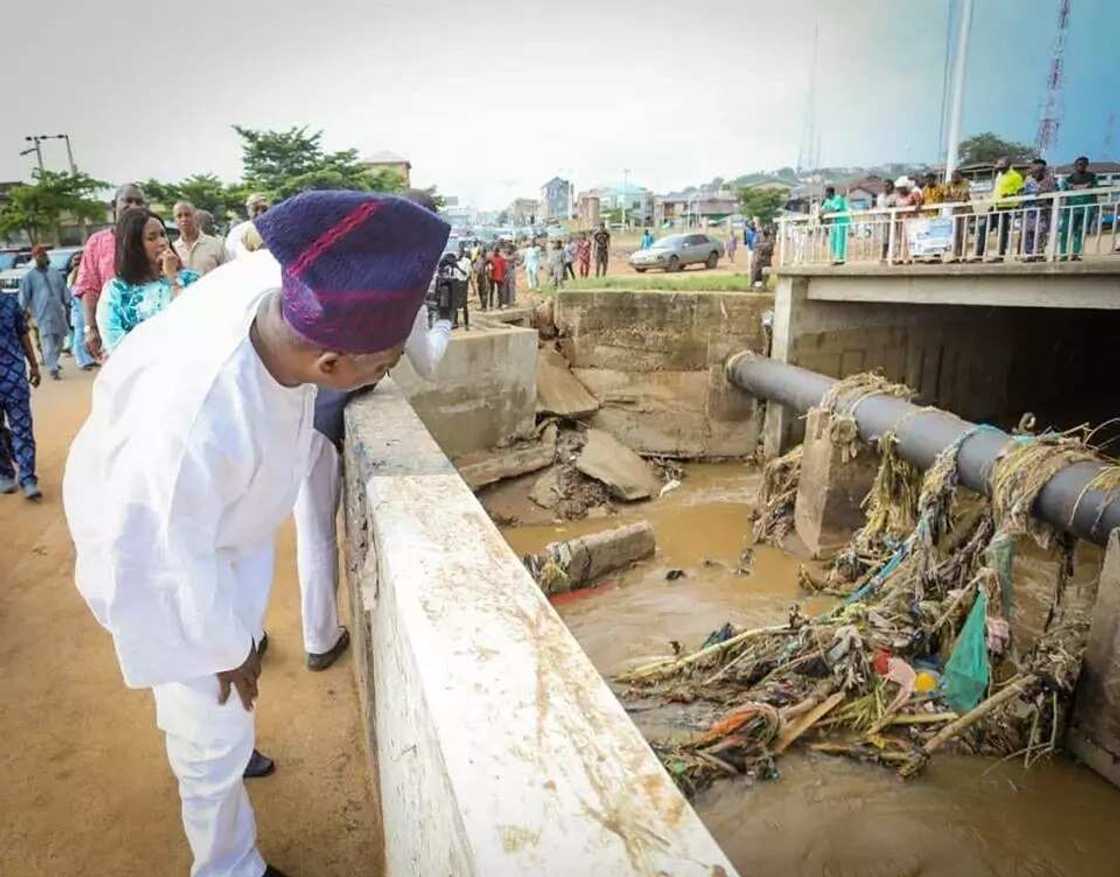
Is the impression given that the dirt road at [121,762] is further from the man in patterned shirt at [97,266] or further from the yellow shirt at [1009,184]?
the yellow shirt at [1009,184]

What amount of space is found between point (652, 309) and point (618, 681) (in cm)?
788

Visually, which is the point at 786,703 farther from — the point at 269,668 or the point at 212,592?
the point at 212,592

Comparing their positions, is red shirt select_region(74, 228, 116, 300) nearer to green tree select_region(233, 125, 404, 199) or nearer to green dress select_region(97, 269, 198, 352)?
green dress select_region(97, 269, 198, 352)

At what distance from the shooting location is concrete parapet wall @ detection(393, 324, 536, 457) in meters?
8.79

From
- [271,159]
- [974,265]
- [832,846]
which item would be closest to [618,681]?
[832,846]

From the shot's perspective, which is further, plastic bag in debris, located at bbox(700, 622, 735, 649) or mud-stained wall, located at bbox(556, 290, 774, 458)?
mud-stained wall, located at bbox(556, 290, 774, 458)

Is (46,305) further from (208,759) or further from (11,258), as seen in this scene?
(11,258)

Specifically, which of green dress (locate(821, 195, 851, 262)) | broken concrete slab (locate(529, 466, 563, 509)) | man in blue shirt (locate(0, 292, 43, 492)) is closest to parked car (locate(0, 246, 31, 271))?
broken concrete slab (locate(529, 466, 563, 509))

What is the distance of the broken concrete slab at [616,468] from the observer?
34.3 feet

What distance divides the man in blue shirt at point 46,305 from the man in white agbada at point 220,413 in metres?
9.32

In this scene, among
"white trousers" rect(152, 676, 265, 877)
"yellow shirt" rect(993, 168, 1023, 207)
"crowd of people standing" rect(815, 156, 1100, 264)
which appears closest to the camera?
"white trousers" rect(152, 676, 265, 877)

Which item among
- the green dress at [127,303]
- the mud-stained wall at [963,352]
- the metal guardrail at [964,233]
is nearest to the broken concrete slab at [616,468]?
the mud-stained wall at [963,352]

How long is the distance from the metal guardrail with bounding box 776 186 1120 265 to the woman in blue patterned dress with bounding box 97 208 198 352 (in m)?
7.61

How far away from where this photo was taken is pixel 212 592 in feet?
4.59
